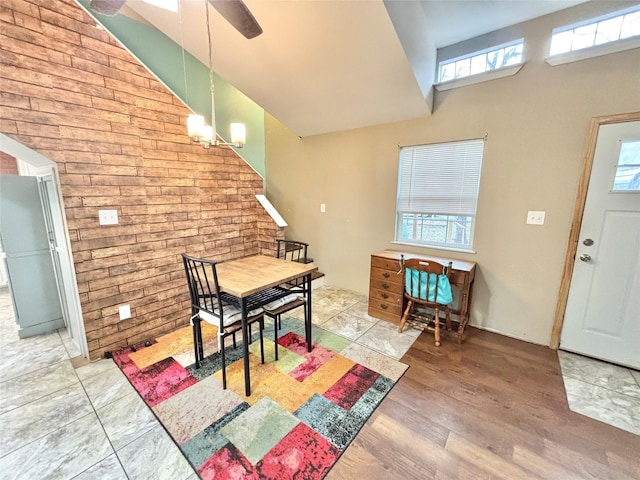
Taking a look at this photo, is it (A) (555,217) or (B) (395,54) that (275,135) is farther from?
(A) (555,217)

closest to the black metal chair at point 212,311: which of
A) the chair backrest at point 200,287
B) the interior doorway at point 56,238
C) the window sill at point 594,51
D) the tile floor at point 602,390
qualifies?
the chair backrest at point 200,287

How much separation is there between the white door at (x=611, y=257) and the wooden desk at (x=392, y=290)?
2.78 feet

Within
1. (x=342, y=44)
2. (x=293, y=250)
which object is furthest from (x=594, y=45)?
(x=293, y=250)

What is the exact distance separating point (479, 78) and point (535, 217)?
141 cm

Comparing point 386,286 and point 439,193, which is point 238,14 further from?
point 386,286

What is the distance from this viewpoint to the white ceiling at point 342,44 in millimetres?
1960

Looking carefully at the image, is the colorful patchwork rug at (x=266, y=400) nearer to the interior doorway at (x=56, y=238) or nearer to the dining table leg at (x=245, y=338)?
the dining table leg at (x=245, y=338)

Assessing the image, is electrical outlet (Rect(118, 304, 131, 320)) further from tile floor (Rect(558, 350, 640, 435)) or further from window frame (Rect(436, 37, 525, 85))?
window frame (Rect(436, 37, 525, 85))

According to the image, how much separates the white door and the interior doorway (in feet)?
14.0

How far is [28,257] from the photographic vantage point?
2.54 metres

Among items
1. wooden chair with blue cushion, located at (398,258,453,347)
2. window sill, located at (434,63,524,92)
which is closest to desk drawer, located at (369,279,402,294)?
wooden chair with blue cushion, located at (398,258,453,347)

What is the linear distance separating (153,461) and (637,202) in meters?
3.72

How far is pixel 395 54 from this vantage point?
211 cm

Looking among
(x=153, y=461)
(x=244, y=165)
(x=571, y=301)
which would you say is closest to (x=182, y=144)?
(x=244, y=165)
